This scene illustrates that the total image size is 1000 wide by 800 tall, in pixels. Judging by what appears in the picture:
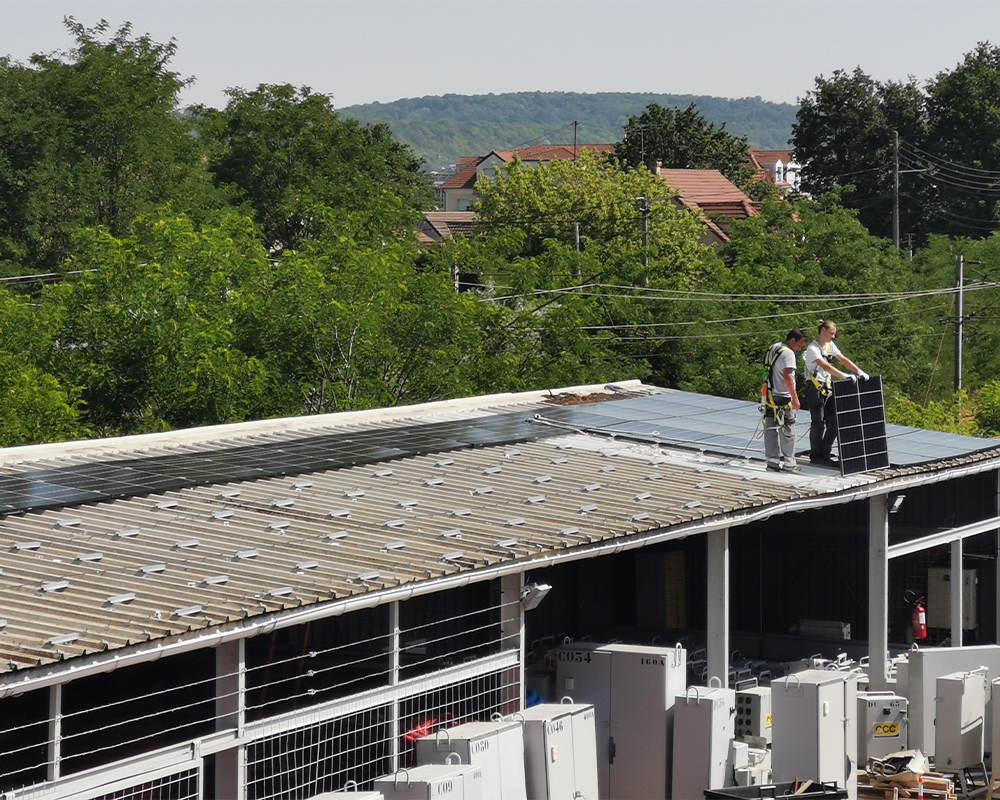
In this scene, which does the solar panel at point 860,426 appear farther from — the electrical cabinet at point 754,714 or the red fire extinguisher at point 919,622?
the red fire extinguisher at point 919,622

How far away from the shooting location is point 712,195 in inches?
3184

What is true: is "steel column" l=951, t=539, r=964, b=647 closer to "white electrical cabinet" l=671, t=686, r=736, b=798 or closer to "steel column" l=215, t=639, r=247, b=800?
"white electrical cabinet" l=671, t=686, r=736, b=798

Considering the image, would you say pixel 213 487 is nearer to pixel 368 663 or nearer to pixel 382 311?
pixel 368 663

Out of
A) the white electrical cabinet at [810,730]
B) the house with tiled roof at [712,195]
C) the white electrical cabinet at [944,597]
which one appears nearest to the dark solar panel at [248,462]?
the white electrical cabinet at [810,730]

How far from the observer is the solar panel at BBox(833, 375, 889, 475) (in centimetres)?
1452

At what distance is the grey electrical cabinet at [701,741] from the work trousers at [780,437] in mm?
3569

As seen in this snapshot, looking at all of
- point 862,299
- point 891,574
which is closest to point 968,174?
point 862,299

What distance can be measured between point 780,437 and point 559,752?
17.3 feet

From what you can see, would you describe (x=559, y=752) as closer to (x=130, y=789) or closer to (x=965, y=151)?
(x=130, y=789)

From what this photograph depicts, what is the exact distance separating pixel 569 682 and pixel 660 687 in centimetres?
83

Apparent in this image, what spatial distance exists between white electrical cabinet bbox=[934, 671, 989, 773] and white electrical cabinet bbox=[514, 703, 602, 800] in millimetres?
4146

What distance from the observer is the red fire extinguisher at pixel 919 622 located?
58.1 ft

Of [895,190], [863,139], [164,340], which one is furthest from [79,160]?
[863,139]

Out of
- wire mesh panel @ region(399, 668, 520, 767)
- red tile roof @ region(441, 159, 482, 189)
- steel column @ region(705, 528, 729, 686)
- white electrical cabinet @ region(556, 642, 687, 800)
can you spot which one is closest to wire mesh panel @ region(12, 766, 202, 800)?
wire mesh panel @ region(399, 668, 520, 767)
